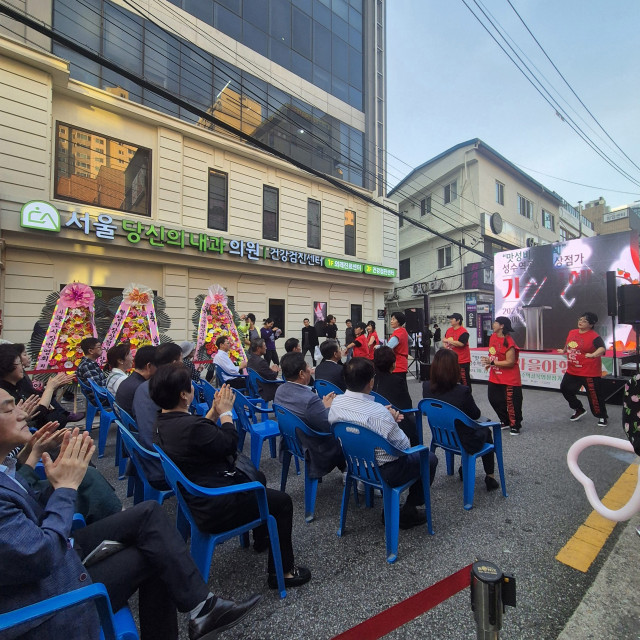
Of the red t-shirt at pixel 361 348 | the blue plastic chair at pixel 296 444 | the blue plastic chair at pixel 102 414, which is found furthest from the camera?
the red t-shirt at pixel 361 348

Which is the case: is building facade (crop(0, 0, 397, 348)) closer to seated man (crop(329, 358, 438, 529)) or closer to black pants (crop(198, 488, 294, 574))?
seated man (crop(329, 358, 438, 529))

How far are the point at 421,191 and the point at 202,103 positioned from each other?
16107mm

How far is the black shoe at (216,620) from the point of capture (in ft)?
5.09

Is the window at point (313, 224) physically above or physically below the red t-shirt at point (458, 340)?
above

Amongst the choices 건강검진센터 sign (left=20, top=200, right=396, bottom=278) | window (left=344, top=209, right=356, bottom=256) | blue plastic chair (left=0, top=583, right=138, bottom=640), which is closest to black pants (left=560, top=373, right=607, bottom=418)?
blue plastic chair (left=0, top=583, right=138, bottom=640)

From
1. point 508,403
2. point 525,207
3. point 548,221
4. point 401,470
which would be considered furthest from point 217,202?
point 548,221

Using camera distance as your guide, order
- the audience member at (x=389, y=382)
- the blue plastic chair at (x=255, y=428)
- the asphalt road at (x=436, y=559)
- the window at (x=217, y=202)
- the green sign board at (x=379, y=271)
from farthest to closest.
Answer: the green sign board at (x=379, y=271) < the window at (x=217, y=202) < the blue plastic chair at (x=255, y=428) < the audience member at (x=389, y=382) < the asphalt road at (x=436, y=559)

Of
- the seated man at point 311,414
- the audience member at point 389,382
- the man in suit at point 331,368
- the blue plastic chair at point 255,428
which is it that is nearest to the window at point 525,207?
the man in suit at point 331,368

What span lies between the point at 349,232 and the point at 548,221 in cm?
1862

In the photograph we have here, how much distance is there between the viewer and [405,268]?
84.1 feet

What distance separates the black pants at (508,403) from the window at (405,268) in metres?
20.7

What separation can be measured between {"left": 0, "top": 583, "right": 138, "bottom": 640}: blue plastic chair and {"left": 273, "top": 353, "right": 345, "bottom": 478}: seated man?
1.68m

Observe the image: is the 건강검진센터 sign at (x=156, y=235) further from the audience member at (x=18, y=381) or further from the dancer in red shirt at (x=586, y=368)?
the dancer in red shirt at (x=586, y=368)

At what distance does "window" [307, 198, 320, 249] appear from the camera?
14.6m
